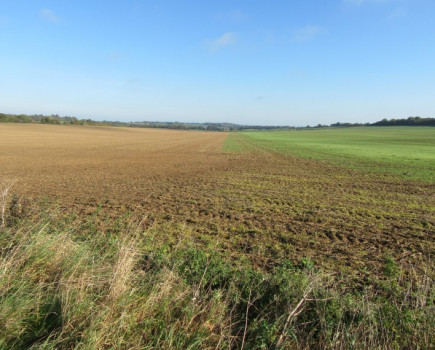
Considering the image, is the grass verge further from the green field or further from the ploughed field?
the green field

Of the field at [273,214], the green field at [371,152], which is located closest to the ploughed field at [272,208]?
the field at [273,214]

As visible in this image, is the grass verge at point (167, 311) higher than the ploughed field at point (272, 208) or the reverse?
higher

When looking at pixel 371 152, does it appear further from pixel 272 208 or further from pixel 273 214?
pixel 273 214

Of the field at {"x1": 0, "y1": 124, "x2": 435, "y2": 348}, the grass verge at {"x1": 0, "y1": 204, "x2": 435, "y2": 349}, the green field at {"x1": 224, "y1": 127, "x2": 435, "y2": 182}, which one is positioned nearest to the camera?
the grass verge at {"x1": 0, "y1": 204, "x2": 435, "y2": 349}

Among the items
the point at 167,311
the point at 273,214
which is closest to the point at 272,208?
the point at 273,214

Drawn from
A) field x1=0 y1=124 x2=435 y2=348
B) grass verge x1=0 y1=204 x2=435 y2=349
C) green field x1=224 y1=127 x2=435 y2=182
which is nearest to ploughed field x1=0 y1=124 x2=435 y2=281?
field x1=0 y1=124 x2=435 y2=348

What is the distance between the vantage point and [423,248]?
7230 mm

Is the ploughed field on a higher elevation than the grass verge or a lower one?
lower

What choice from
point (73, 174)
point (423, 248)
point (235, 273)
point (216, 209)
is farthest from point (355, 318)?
point (73, 174)

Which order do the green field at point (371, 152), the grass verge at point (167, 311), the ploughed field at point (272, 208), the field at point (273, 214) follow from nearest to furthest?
the grass verge at point (167, 311)
the field at point (273, 214)
the ploughed field at point (272, 208)
the green field at point (371, 152)

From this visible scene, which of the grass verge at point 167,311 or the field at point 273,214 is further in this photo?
the field at point 273,214

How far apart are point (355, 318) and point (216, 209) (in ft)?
23.6

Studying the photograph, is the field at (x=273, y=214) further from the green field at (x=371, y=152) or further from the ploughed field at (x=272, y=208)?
the green field at (x=371, y=152)

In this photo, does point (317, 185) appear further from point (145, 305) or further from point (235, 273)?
point (145, 305)
